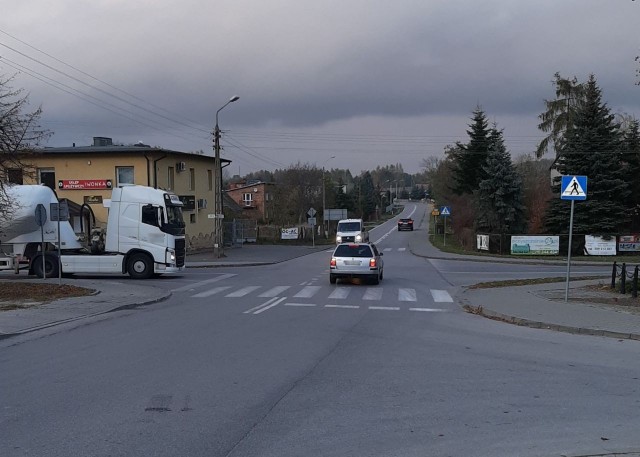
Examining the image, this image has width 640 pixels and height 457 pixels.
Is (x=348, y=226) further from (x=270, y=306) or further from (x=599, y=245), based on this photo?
(x=270, y=306)

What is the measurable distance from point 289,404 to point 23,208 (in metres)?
21.5

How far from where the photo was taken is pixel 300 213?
84.9m

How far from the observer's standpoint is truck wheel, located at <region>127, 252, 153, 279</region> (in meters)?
26.5

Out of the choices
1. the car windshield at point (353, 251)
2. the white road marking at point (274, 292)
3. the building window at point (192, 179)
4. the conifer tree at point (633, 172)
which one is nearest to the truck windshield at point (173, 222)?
the white road marking at point (274, 292)

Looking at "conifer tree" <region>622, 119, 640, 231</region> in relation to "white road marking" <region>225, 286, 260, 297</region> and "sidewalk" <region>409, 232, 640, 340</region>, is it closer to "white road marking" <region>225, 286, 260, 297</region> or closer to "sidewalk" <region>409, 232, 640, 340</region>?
"sidewalk" <region>409, 232, 640, 340</region>

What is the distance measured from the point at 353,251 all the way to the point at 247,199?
86724mm

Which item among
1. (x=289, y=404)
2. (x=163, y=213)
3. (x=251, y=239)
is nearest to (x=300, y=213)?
(x=251, y=239)

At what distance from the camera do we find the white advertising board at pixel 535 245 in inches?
1734

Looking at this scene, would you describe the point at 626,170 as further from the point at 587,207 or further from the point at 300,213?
the point at 300,213

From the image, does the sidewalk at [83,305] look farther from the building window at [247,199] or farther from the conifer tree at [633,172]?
the building window at [247,199]

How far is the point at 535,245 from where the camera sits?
44.4m

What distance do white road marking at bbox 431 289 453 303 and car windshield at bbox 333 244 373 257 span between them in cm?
285

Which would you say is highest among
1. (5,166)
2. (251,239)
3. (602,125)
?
(602,125)

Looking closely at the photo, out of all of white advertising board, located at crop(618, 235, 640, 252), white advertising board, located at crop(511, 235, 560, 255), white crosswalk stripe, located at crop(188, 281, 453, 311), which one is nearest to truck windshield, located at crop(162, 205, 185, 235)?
white crosswalk stripe, located at crop(188, 281, 453, 311)
